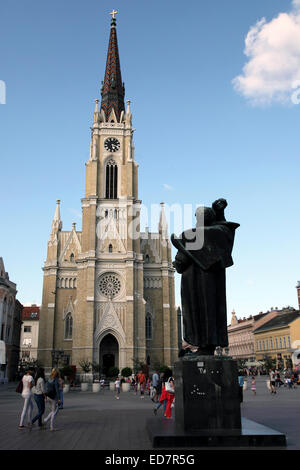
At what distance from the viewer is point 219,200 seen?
864cm

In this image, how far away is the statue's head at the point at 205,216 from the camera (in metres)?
8.52

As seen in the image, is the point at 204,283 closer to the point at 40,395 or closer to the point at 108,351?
the point at 40,395

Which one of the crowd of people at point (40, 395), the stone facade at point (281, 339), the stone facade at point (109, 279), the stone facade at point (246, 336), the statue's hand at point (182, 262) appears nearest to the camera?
the statue's hand at point (182, 262)

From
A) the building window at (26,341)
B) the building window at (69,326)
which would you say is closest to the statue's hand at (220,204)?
the building window at (69,326)

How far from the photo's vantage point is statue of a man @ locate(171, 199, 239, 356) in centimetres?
788

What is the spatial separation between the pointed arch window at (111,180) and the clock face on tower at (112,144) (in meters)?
1.97

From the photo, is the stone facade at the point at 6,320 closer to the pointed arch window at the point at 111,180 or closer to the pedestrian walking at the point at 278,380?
the pointed arch window at the point at 111,180

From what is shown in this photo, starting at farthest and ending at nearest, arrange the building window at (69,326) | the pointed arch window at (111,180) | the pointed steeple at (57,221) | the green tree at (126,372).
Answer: the pointed steeple at (57,221) → the pointed arch window at (111,180) → the building window at (69,326) → the green tree at (126,372)

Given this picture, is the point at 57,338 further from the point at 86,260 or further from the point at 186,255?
the point at 186,255

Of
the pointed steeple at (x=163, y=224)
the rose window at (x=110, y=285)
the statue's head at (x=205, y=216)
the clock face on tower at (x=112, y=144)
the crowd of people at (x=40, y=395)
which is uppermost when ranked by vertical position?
the clock face on tower at (x=112, y=144)

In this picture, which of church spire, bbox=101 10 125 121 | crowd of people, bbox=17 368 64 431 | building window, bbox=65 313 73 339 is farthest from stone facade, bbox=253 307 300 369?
crowd of people, bbox=17 368 64 431

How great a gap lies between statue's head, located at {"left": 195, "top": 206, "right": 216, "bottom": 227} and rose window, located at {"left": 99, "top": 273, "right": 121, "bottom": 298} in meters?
45.0

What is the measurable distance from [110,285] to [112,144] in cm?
2173

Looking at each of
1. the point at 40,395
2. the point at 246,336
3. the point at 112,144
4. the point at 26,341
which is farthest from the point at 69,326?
the point at 246,336
